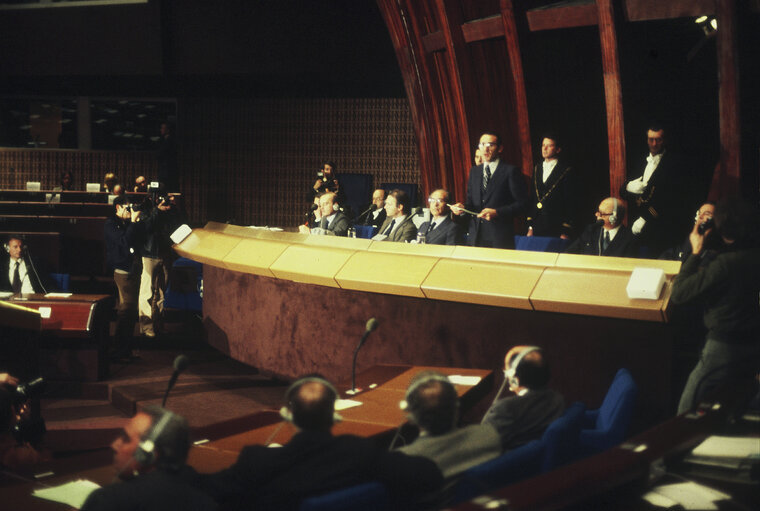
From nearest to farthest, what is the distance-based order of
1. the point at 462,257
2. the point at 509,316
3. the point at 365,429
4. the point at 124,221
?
the point at 365,429 → the point at 509,316 → the point at 462,257 → the point at 124,221

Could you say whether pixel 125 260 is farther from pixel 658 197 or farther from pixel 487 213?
pixel 658 197

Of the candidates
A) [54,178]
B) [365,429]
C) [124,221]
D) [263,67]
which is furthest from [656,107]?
[54,178]

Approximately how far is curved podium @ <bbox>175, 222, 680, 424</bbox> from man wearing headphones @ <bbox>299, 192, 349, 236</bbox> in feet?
1.87

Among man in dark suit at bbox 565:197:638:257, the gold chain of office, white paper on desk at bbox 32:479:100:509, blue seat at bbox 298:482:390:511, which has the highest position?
the gold chain of office

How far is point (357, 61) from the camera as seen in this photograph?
35.3ft

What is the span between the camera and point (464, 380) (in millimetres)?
3881

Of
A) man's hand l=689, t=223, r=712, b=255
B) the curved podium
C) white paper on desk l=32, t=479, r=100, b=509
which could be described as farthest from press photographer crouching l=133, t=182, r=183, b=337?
man's hand l=689, t=223, r=712, b=255

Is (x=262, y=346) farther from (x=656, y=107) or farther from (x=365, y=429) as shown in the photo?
(x=656, y=107)

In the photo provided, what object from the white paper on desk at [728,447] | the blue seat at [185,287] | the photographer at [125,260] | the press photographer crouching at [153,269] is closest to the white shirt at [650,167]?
the white paper on desk at [728,447]

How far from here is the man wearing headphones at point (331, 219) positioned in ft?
21.2

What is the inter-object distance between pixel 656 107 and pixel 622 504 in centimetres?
519

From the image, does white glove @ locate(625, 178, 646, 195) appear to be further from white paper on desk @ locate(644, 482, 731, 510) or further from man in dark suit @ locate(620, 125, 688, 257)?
white paper on desk @ locate(644, 482, 731, 510)

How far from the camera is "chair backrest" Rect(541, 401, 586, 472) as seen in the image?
2621mm

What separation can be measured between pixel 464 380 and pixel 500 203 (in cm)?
187
